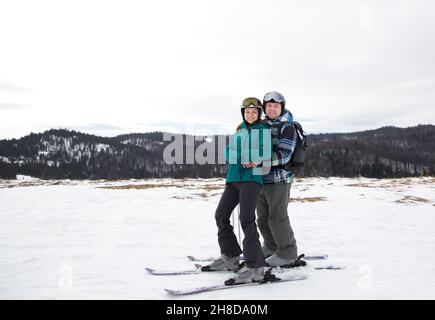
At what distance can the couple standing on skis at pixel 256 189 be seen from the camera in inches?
181

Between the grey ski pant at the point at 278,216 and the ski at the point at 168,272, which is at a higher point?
the grey ski pant at the point at 278,216

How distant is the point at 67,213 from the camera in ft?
39.7

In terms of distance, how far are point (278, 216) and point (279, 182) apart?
553mm

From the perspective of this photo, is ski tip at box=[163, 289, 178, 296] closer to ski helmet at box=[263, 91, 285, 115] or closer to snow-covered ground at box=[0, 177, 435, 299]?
snow-covered ground at box=[0, 177, 435, 299]

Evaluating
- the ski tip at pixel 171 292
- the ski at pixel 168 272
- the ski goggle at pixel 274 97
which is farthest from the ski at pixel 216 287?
the ski goggle at pixel 274 97

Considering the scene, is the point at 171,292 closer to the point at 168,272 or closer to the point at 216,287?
the point at 216,287

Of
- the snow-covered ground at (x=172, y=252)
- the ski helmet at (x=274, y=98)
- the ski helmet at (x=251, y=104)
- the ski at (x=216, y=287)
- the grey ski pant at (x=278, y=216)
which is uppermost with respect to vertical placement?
the ski helmet at (x=274, y=98)

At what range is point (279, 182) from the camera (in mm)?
5012

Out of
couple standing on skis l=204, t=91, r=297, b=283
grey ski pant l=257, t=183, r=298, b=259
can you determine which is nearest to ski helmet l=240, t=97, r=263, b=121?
couple standing on skis l=204, t=91, r=297, b=283

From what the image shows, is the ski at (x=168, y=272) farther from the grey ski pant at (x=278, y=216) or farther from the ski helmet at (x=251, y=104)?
the ski helmet at (x=251, y=104)

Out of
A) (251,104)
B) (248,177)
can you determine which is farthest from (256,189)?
(251,104)

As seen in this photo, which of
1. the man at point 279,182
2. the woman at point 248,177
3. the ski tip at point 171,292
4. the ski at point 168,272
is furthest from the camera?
the ski at point 168,272
